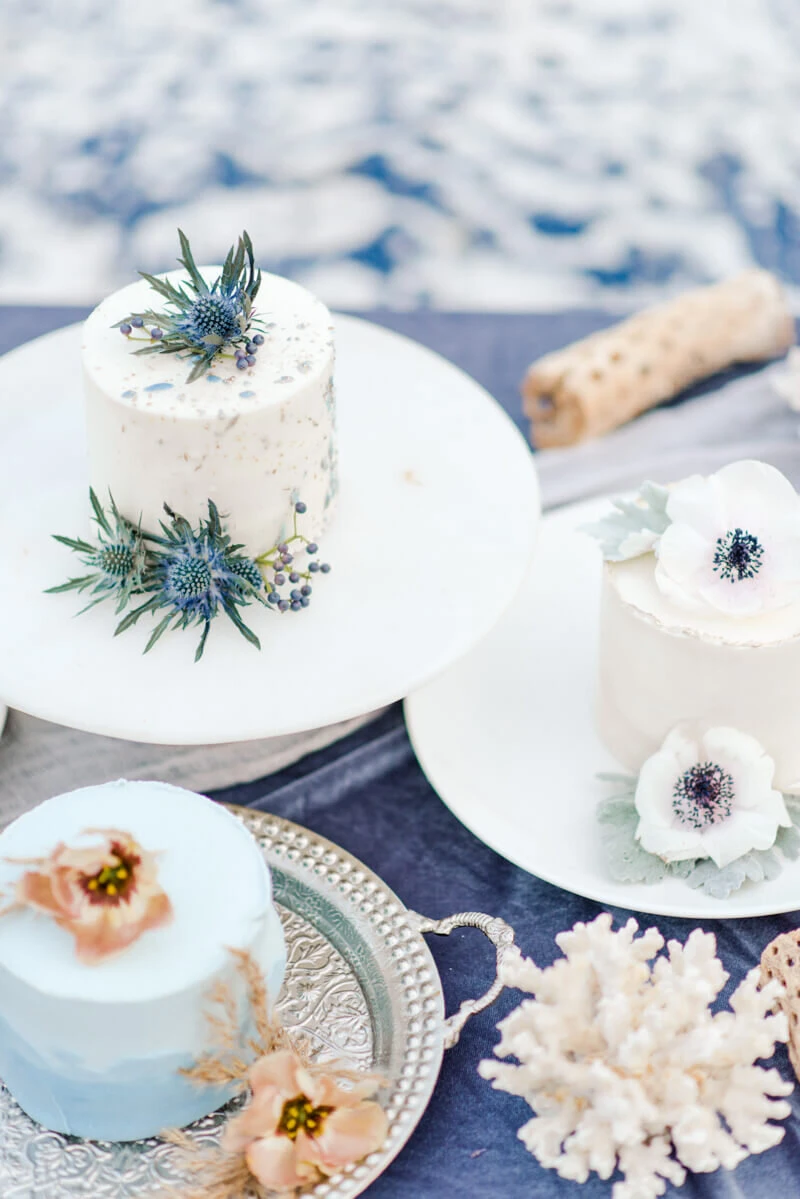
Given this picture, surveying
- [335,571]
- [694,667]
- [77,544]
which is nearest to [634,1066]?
[694,667]

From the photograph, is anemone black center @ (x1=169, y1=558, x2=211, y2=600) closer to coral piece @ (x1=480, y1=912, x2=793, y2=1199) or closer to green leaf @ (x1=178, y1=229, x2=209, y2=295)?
green leaf @ (x1=178, y1=229, x2=209, y2=295)

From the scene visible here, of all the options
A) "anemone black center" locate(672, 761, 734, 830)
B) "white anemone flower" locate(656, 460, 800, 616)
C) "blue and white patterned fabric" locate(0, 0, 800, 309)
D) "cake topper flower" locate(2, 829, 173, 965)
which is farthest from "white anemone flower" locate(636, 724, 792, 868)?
"blue and white patterned fabric" locate(0, 0, 800, 309)

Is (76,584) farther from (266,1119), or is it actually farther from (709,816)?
(709,816)

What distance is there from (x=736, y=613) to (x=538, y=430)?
60cm

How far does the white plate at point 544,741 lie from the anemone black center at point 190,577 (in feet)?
0.89

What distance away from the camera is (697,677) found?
102 cm

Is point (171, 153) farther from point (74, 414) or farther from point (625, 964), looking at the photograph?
point (625, 964)

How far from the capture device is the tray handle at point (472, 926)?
→ 949 millimetres

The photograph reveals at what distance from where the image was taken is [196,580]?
97 centimetres

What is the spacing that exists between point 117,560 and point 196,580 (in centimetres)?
6

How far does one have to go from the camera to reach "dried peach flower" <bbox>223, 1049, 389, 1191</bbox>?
2.68 feet

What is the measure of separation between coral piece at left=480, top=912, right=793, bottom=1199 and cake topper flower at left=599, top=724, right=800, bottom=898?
174 millimetres

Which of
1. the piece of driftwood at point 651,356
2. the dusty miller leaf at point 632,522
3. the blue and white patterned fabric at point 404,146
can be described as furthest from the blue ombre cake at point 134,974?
the blue and white patterned fabric at point 404,146

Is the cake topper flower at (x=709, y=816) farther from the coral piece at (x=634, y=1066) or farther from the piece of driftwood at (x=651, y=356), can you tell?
the piece of driftwood at (x=651, y=356)
